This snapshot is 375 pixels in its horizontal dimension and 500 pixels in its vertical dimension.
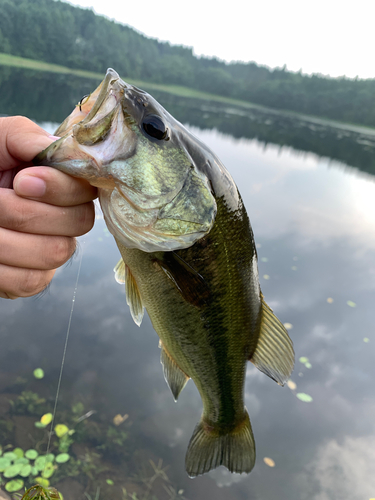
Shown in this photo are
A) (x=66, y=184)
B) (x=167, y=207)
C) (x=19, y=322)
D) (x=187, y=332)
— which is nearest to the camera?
(x=66, y=184)

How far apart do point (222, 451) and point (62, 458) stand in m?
1.73

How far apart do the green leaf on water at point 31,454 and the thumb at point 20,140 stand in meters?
2.80

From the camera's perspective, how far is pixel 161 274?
164 centimetres

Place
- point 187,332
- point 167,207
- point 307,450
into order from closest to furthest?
point 167,207 → point 187,332 → point 307,450

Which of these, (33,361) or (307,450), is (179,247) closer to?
(33,361)

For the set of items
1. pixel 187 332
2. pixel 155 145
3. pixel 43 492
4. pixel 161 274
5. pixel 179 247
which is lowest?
pixel 43 492

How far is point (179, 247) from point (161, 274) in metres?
0.26

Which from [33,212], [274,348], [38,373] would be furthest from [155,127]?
[38,373]

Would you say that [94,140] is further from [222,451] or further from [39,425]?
[39,425]

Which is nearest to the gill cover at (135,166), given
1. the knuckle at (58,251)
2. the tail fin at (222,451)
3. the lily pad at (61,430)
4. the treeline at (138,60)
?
the knuckle at (58,251)

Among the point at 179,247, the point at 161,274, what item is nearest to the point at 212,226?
the point at 179,247

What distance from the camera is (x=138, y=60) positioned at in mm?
69688

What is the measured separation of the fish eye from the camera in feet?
4.38

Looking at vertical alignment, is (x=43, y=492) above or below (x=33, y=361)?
above
